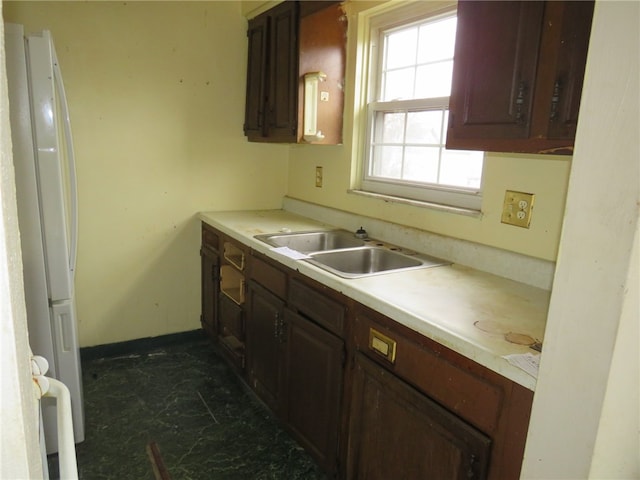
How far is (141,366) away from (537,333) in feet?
7.49

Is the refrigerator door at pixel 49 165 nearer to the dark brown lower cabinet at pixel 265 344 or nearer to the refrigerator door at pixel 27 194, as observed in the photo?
the refrigerator door at pixel 27 194

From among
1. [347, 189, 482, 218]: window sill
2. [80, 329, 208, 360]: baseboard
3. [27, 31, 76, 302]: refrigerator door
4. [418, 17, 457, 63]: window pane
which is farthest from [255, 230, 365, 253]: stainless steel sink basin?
[80, 329, 208, 360]: baseboard

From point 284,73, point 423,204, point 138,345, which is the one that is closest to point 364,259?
point 423,204

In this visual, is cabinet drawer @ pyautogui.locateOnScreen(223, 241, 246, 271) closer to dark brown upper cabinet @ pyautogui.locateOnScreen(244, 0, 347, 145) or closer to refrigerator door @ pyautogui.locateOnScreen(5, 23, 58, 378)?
dark brown upper cabinet @ pyautogui.locateOnScreen(244, 0, 347, 145)

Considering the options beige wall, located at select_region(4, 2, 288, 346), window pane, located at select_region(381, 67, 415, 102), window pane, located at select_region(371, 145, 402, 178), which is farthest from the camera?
beige wall, located at select_region(4, 2, 288, 346)

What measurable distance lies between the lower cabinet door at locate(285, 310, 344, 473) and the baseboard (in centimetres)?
130

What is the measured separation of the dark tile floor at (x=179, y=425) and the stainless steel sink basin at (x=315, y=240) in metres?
0.85

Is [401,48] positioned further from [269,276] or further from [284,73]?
[269,276]

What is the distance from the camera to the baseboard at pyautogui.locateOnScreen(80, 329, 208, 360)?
2.70m

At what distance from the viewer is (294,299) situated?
180 cm

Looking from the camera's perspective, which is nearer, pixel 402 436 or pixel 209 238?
pixel 402 436

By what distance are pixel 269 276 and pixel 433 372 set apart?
0.98 meters

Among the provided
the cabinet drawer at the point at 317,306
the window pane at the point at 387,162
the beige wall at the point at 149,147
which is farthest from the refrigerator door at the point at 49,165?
the window pane at the point at 387,162

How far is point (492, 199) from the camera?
1708 millimetres
